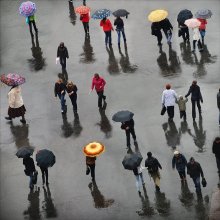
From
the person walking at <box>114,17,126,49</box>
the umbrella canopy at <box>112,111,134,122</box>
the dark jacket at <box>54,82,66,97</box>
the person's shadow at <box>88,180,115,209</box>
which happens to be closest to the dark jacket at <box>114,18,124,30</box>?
the person walking at <box>114,17,126,49</box>

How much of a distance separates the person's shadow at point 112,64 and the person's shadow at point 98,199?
7.26 metres

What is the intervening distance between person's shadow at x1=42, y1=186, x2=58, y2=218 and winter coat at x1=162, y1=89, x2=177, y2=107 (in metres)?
5.11

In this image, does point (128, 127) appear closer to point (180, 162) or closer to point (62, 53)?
point (180, 162)

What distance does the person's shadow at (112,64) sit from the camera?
26484mm

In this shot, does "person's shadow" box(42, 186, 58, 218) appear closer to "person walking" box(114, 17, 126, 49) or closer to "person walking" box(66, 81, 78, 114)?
"person walking" box(66, 81, 78, 114)

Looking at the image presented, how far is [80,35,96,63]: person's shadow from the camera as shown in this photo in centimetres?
2760

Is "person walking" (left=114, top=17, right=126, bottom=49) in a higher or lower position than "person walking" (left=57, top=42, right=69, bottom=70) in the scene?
higher

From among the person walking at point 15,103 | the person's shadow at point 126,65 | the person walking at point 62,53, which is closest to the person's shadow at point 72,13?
the person's shadow at point 126,65

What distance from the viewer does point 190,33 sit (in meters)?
28.5

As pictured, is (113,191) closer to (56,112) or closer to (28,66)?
(56,112)

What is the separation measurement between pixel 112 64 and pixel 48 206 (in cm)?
901

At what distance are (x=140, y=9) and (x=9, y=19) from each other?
6461 mm

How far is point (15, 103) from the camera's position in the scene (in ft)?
76.1

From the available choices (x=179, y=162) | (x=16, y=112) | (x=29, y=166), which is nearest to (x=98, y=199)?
(x=29, y=166)
